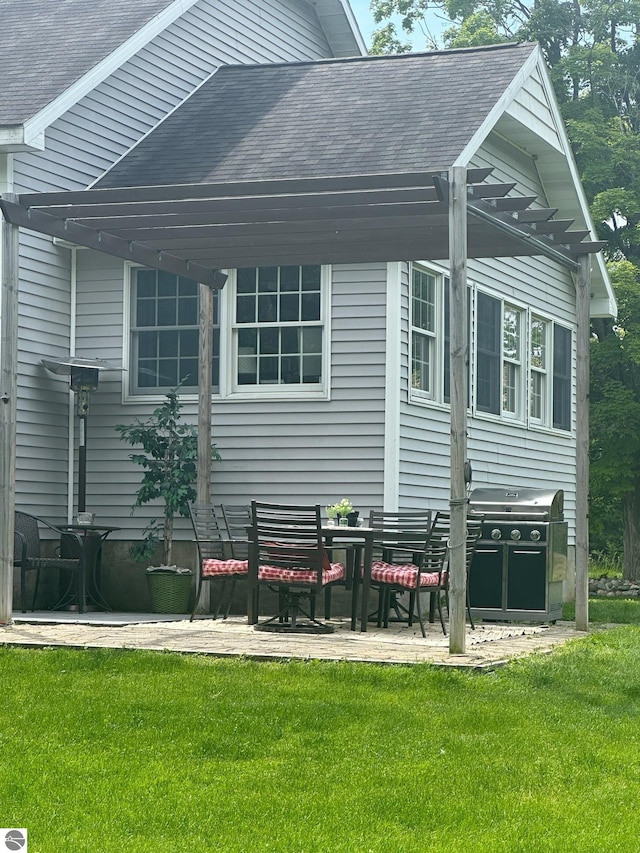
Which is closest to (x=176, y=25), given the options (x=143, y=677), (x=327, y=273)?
(x=327, y=273)

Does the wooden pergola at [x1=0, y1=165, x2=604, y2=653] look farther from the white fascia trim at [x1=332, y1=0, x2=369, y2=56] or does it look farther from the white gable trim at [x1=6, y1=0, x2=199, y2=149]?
the white fascia trim at [x1=332, y1=0, x2=369, y2=56]

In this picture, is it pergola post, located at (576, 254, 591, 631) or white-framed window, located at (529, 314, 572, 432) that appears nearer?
pergola post, located at (576, 254, 591, 631)

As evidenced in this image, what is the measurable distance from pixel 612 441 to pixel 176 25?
1057cm

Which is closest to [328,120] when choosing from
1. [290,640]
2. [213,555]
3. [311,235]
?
[311,235]

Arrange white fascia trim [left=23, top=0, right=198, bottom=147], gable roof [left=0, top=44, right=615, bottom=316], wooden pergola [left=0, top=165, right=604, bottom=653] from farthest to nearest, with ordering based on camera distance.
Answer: white fascia trim [left=23, top=0, right=198, bottom=147] < gable roof [left=0, top=44, right=615, bottom=316] < wooden pergola [left=0, top=165, right=604, bottom=653]

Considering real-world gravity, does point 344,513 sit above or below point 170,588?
above

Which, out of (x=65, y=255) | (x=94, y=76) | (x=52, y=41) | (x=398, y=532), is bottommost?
(x=398, y=532)

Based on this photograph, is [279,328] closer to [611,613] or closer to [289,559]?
[289,559]

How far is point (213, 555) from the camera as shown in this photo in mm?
13531

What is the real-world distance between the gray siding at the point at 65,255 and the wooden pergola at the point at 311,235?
1464mm

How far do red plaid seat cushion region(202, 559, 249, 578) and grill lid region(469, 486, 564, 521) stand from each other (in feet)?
8.00

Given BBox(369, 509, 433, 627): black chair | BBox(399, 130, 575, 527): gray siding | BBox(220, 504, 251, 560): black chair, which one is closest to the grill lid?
BBox(369, 509, 433, 627): black chair

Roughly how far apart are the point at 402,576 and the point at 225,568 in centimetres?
154

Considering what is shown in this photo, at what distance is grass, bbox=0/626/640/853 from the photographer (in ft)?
16.9
